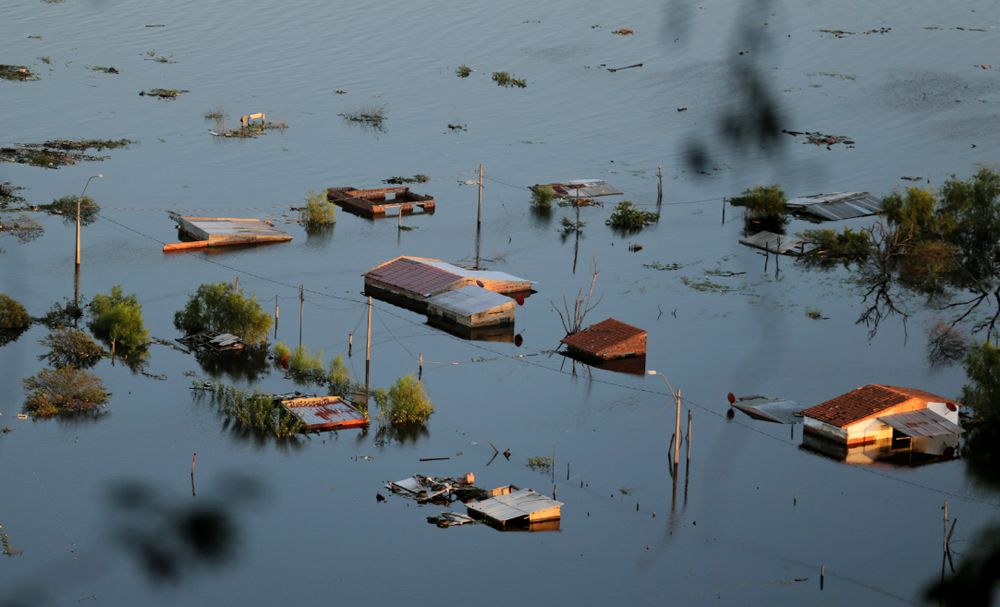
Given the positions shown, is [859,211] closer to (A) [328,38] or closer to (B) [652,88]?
(B) [652,88]

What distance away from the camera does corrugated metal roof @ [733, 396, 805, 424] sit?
142 feet

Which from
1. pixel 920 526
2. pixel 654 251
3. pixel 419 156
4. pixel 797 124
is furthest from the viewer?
pixel 797 124

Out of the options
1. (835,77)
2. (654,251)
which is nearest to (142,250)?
(654,251)

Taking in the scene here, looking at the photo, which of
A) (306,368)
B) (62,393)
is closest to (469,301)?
(306,368)

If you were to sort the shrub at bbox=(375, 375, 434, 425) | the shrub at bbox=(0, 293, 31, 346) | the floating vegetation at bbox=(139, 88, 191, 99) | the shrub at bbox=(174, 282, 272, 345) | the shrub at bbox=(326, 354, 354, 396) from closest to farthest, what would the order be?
the shrub at bbox=(375, 375, 434, 425) < the shrub at bbox=(326, 354, 354, 396) < the shrub at bbox=(174, 282, 272, 345) < the shrub at bbox=(0, 293, 31, 346) < the floating vegetation at bbox=(139, 88, 191, 99)

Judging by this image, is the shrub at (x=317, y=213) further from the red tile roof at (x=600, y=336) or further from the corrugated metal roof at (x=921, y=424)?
the corrugated metal roof at (x=921, y=424)

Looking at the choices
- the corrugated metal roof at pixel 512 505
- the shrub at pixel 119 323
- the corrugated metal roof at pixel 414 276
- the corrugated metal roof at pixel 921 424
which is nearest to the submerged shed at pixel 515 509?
the corrugated metal roof at pixel 512 505

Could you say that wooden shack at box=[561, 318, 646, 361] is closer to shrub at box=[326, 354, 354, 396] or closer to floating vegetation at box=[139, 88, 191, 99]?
shrub at box=[326, 354, 354, 396]

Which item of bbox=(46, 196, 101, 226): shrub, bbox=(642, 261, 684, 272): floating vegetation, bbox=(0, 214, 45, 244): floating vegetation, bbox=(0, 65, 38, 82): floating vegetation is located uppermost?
bbox=(0, 65, 38, 82): floating vegetation

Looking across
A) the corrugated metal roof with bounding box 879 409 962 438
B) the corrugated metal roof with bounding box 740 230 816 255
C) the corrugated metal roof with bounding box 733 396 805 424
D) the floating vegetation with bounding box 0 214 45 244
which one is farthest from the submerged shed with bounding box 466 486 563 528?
the floating vegetation with bounding box 0 214 45 244

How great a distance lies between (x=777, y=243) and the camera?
209 ft

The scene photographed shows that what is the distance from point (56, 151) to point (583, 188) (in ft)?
93.6

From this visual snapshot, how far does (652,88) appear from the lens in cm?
10006

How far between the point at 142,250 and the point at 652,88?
162 ft
